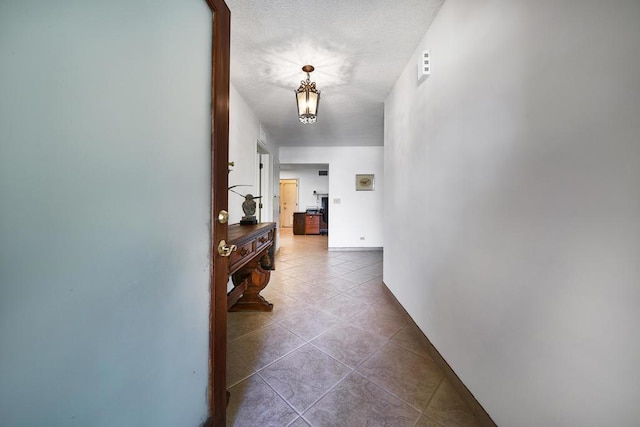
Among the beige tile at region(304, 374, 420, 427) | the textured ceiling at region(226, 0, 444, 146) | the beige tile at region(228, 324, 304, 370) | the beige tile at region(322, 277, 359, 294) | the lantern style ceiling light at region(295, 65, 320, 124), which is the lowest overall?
the beige tile at region(228, 324, 304, 370)

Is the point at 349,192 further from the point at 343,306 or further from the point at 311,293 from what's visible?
the point at 343,306

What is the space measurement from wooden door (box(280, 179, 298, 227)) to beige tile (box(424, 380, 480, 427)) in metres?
8.22

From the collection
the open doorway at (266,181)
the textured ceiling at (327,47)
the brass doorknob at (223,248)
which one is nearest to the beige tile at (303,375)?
the brass doorknob at (223,248)

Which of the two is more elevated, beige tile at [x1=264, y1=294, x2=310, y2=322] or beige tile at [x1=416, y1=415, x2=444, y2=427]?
beige tile at [x1=416, y1=415, x2=444, y2=427]

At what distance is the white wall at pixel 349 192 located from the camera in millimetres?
5312

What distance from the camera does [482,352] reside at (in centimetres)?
109

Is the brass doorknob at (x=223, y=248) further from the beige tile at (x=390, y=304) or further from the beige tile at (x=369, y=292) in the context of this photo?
the beige tile at (x=369, y=292)

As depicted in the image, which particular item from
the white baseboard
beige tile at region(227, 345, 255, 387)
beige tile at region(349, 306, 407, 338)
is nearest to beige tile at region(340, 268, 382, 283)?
beige tile at region(349, 306, 407, 338)

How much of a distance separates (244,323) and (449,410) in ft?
5.20

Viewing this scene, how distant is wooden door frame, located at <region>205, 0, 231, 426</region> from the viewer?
0.95 meters

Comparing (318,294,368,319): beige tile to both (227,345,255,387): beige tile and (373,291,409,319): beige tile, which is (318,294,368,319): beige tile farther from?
(227,345,255,387): beige tile

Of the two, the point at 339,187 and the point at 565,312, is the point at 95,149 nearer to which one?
the point at 565,312

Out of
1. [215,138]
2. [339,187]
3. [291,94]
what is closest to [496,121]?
[215,138]

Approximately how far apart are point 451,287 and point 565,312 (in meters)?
0.65
